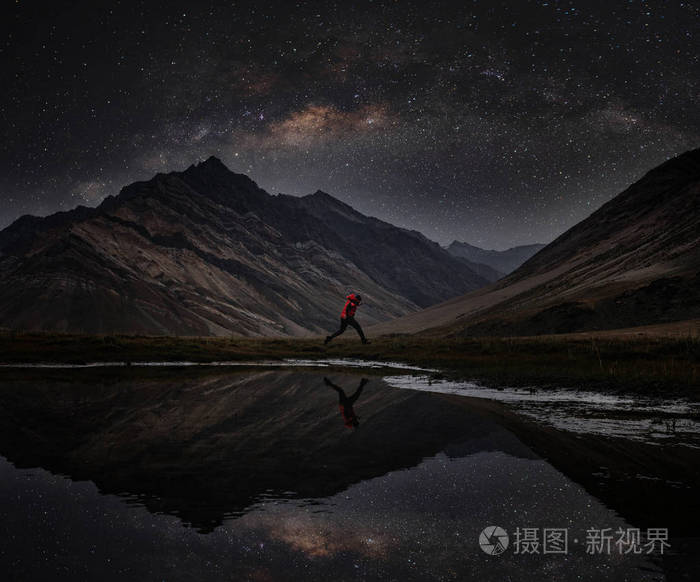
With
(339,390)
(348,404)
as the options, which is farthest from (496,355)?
(348,404)

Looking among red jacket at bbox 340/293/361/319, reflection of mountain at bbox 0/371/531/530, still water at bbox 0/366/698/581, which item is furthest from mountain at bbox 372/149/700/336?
→ still water at bbox 0/366/698/581

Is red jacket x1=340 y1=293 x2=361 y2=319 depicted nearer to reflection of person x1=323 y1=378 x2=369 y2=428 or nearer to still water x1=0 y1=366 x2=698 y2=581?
reflection of person x1=323 y1=378 x2=369 y2=428

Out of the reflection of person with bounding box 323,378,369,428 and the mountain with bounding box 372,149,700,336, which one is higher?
the mountain with bounding box 372,149,700,336

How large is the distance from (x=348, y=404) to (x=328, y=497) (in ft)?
31.9

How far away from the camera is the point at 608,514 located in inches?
272

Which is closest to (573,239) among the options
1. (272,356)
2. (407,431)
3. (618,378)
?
(272,356)

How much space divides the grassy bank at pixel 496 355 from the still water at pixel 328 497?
12.0 metres

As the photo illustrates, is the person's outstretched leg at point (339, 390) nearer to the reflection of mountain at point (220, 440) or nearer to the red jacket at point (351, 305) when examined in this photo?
the reflection of mountain at point (220, 440)

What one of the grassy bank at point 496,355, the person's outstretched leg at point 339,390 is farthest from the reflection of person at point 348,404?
→ the grassy bank at point 496,355

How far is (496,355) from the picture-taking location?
36875mm

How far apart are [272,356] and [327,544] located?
4074 centimetres

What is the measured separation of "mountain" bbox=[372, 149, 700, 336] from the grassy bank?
32.2 metres

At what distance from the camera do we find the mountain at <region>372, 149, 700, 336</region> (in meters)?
70.3

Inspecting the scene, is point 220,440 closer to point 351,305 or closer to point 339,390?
point 339,390
